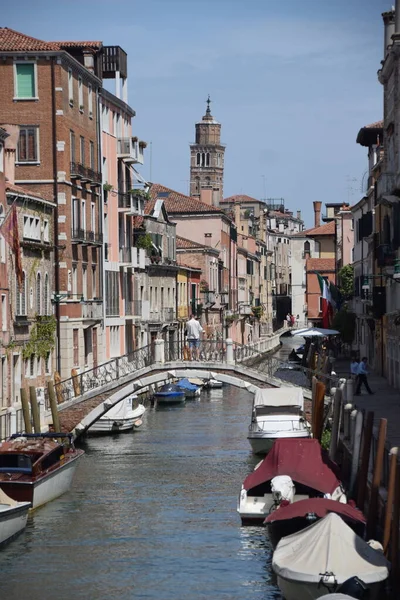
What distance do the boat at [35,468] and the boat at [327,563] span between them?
861 cm

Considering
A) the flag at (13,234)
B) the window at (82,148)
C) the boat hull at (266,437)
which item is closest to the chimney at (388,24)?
the window at (82,148)

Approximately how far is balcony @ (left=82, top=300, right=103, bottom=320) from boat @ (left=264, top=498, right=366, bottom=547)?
74.2ft

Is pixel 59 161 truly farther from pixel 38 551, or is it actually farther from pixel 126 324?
pixel 38 551

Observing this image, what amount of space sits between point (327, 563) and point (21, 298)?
19.8 m

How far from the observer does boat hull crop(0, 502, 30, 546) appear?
23.2 metres

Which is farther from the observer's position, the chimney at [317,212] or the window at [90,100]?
the chimney at [317,212]

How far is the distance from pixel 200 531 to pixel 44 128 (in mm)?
18485

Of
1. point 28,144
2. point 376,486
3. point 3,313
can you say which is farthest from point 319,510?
point 28,144

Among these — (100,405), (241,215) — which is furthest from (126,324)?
(241,215)

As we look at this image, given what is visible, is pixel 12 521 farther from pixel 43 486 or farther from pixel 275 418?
pixel 275 418

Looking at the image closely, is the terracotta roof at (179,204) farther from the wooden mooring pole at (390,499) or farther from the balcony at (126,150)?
the wooden mooring pole at (390,499)

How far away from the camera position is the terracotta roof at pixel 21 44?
39.9 metres

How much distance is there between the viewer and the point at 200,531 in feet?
82.6

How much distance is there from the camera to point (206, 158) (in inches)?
5910
